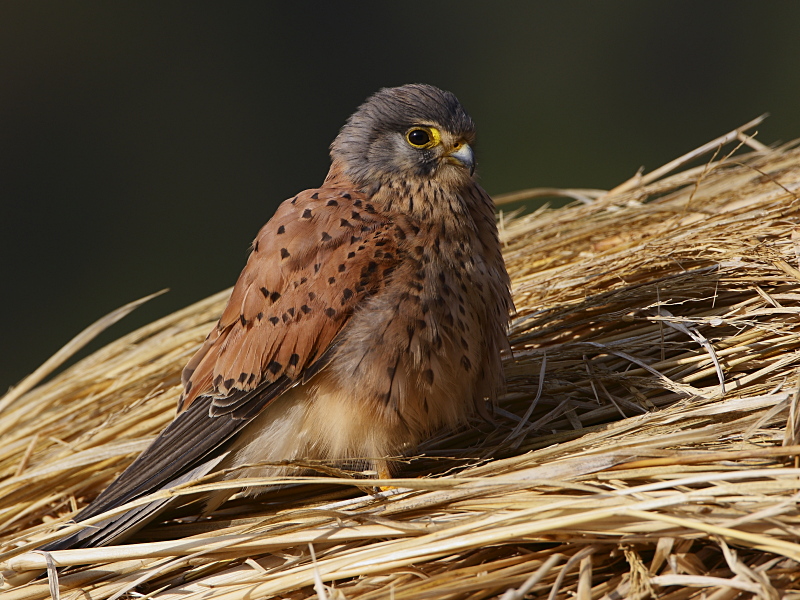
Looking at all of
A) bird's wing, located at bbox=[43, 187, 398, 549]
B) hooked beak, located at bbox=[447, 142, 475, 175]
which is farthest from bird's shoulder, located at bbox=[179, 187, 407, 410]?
hooked beak, located at bbox=[447, 142, 475, 175]

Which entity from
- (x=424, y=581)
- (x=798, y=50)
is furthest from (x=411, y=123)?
(x=798, y=50)

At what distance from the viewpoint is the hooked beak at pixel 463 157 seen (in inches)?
82.8

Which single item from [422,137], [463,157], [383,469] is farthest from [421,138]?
[383,469]

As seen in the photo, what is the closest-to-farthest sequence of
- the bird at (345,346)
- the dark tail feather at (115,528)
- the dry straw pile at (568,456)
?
the dry straw pile at (568,456), the dark tail feather at (115,528), the bird at (345,346)

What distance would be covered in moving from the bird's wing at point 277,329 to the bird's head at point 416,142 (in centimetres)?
16

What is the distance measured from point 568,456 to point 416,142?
92 centimetres

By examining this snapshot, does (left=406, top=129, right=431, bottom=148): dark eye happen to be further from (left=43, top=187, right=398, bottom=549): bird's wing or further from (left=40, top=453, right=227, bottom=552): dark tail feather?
(left=40, top=453, right=227, bottom=552): dark tail feather

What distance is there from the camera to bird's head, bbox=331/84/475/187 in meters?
2.11

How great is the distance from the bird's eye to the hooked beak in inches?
2.1

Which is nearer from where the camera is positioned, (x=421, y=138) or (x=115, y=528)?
(x=115, y=528)

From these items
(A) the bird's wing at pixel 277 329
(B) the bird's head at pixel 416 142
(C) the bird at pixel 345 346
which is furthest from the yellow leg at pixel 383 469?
(B) the bird's head at pixel 416 142

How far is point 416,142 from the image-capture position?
2133 millimetres

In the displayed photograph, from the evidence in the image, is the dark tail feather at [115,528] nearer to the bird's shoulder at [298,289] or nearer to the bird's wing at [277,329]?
the bird's wing at [277,329]

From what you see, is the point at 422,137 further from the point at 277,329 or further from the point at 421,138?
the point at 277,329
